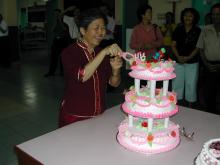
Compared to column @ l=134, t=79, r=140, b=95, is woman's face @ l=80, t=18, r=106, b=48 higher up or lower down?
higher up

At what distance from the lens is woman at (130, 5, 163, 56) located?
4.09 meters

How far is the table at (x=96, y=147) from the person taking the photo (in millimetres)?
1571

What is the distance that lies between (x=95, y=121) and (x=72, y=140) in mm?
318

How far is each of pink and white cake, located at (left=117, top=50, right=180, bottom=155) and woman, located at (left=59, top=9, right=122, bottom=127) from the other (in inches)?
14.6

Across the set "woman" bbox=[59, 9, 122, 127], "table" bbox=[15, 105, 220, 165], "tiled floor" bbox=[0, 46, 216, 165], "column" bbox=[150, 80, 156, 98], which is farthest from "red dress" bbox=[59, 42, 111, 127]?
"tiled floor" bbox=[0, 46, 216, 165]

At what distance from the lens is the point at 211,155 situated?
1.34 m

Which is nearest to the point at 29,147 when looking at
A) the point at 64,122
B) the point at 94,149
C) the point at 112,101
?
the point at 94,149

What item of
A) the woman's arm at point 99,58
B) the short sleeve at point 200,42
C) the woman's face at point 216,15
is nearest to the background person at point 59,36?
the short sleeve at point 200,42

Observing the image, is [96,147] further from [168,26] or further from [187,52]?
[168,26]

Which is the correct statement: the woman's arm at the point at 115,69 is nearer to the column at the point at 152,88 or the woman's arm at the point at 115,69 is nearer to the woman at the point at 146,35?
the column at the point at 152,88

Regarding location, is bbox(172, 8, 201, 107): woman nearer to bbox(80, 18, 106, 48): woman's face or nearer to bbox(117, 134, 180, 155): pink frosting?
bbox(80, 18, 106, 48): woman's face

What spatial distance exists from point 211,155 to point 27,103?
12.7ft

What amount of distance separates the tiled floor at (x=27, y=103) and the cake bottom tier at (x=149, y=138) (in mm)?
1676

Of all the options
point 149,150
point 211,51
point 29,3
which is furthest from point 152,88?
point 29,3
